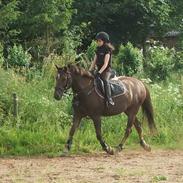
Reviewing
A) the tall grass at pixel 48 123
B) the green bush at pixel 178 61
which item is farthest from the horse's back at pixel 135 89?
the green bush at pixel 178 61

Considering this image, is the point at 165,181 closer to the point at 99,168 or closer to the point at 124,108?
the point at 99,168

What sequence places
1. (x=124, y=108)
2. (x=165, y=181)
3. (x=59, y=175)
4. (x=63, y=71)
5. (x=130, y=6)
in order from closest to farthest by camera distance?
(x=165, y=181) → (x=59, y=175) → (x=63, y=71) → (x=124, y=108) → (x=130, y=6)

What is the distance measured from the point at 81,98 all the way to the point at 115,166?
2.30 m

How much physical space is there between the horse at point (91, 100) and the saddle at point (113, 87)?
0.08m

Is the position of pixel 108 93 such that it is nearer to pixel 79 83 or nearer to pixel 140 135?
pixel 79 83

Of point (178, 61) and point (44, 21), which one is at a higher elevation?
point (44, 21)

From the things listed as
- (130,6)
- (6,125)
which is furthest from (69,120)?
(130,6)

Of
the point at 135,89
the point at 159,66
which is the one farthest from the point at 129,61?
the point at 135,89

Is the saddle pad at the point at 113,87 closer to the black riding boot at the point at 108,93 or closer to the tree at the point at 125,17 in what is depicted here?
the black riding boot at the point at 108,93

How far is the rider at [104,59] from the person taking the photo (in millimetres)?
13484

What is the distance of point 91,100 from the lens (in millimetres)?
13523

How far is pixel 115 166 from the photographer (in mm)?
11797

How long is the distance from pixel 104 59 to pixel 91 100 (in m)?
0.98

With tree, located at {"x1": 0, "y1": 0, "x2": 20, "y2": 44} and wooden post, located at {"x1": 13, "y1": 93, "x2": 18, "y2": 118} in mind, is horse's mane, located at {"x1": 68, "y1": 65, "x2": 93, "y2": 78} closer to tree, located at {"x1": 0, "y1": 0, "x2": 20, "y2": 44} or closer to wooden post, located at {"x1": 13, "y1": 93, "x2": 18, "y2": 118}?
wooden post, located at {"x1": 13, "y1": 93, "x2": 18, "y2": 118}
